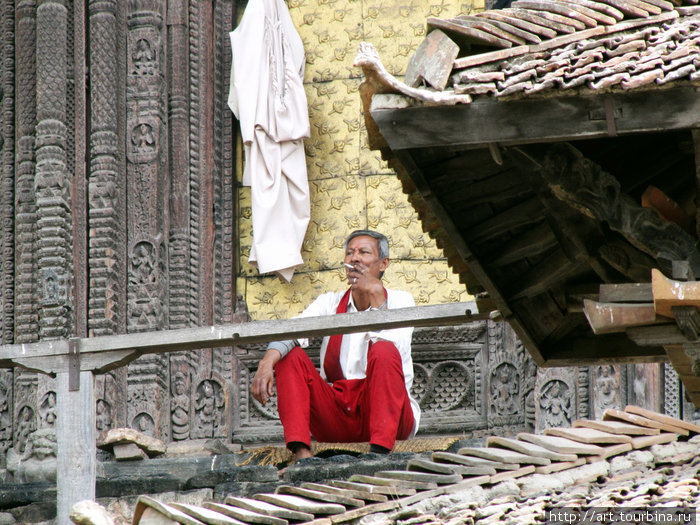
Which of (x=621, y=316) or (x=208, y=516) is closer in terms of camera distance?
(x=621, y=316)

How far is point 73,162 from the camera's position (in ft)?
38.3

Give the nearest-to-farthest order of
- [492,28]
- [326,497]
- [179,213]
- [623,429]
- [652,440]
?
[492,28]
[326,497]
[652,440]
[623,429]
[179,213]

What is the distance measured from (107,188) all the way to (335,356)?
7.32ft

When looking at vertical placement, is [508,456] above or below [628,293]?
below

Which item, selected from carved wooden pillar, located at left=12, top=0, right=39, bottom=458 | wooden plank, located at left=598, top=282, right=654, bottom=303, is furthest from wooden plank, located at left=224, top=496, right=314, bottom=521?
carved wooden pillar, located at left=12, top=0, right=39, bottom=458

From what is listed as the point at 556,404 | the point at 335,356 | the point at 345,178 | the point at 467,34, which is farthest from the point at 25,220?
the point at 467,34

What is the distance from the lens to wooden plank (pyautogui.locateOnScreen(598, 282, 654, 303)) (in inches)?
282

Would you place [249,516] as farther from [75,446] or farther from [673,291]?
[673,291]

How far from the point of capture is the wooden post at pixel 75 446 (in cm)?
838

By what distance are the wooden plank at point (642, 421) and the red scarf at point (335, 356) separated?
2.02 m

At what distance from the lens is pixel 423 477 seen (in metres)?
7.82

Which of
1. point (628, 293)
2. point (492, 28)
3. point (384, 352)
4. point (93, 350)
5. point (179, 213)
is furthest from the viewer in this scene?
point (179, 213)

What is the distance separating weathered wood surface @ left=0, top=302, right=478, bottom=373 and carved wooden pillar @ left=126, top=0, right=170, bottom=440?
267cm

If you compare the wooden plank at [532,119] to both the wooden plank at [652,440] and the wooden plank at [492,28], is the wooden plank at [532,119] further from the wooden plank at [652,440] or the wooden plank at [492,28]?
the wooden plank at [652,440]
